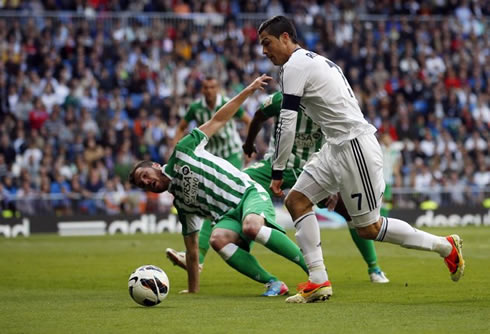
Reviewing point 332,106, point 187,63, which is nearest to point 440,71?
point 187,63

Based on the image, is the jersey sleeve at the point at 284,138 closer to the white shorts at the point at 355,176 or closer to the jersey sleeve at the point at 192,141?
the white shorts at the point at 355,176

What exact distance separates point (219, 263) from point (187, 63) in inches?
544

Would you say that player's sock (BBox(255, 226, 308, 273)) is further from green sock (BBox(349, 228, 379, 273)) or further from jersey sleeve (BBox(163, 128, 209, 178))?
green sock (BBox(349, 228, 379, 273))

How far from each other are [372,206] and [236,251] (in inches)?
60.7

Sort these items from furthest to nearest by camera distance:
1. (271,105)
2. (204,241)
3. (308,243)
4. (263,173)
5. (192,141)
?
(204,241) → (263,173) → (271,105) → (192,141) → (308,243)

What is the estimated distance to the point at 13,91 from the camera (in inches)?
984

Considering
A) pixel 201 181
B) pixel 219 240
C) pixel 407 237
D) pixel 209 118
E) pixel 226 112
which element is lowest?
pixel 219 240

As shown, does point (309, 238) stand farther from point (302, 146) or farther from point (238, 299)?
point (302, 146)

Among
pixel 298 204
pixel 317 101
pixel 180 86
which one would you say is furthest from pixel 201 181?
pixel 180 86

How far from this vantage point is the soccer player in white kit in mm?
8445

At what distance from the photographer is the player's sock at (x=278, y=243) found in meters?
9.16

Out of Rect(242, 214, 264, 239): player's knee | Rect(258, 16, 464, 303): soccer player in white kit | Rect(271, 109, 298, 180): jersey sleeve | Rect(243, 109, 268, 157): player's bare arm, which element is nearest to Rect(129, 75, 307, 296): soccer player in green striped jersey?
Rect(242, 214, 264, 239): player's knee

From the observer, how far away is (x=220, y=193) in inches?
372

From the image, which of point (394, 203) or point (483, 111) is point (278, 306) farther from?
point (483, 111)
